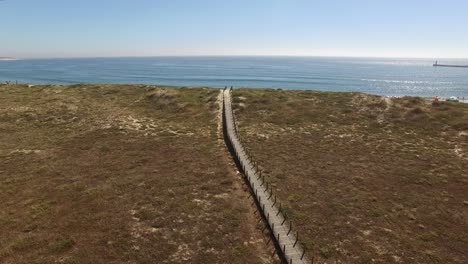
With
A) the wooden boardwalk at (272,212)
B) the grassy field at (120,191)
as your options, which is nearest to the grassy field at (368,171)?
the wooden boardwalk at (272,212)

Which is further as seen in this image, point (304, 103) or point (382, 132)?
point (304, 103)

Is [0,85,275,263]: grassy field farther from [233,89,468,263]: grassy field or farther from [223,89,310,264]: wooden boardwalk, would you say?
[233,89,468,263]: grassy field

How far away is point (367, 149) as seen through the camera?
42.2 metres

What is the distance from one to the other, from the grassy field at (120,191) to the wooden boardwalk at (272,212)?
1342 millimetres

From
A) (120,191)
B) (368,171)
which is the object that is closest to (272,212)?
(120,191)

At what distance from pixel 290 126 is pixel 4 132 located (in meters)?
46.7

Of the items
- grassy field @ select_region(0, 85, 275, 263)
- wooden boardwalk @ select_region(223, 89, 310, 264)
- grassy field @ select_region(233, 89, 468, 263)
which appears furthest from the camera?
grassy field @ select_region(233, 89, 468, 263)

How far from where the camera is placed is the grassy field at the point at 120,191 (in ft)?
71.8

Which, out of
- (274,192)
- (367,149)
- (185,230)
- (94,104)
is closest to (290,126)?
(367,149)

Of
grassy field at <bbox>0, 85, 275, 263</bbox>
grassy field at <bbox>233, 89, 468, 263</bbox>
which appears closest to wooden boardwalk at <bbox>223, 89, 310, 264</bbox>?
grassy field at <bbox>233, 89, 468, 263</bbox>

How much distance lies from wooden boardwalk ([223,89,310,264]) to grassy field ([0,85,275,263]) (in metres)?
1.34

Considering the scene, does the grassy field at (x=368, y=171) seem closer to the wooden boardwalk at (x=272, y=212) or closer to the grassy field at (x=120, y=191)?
the wooden boardwalk at (x=272, y=212)

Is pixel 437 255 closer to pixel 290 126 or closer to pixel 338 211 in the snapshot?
pixel 338 211

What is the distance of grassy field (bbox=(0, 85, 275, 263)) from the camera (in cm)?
2189
